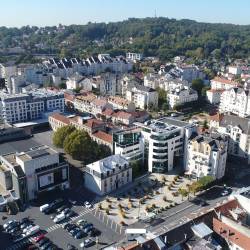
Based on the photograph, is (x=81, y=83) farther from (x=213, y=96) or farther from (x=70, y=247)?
(x=70, y=247)

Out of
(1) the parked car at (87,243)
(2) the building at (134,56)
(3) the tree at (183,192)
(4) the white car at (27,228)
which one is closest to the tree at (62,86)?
(2) the building at (134,56)

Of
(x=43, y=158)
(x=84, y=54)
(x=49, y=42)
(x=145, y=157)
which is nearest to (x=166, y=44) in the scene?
(x=84, y=54)

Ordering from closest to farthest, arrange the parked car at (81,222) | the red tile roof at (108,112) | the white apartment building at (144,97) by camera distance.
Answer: the parked car at (81,222)
the red tile roof at (108,112)
the white apartment building at (144,97)

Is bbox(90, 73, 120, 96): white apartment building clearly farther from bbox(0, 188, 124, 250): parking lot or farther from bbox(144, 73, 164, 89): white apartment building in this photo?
bbox(0, 188, 124, 250): parking lot

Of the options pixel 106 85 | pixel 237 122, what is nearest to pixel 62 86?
pixel 106 85

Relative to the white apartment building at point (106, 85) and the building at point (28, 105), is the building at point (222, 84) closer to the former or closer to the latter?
the white apartment building at point (106, 85)

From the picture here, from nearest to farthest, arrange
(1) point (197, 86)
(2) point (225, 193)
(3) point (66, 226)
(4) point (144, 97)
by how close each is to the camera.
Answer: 1. (3) point (66, 226)
2. (2) point (225, 193)
3. (4) point (144, 97)
4. (1) point (197, 86)

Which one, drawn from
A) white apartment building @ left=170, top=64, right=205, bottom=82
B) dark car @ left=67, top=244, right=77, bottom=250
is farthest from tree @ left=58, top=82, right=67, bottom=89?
dark car @ left=67, top=244, right=77, bottom=250
